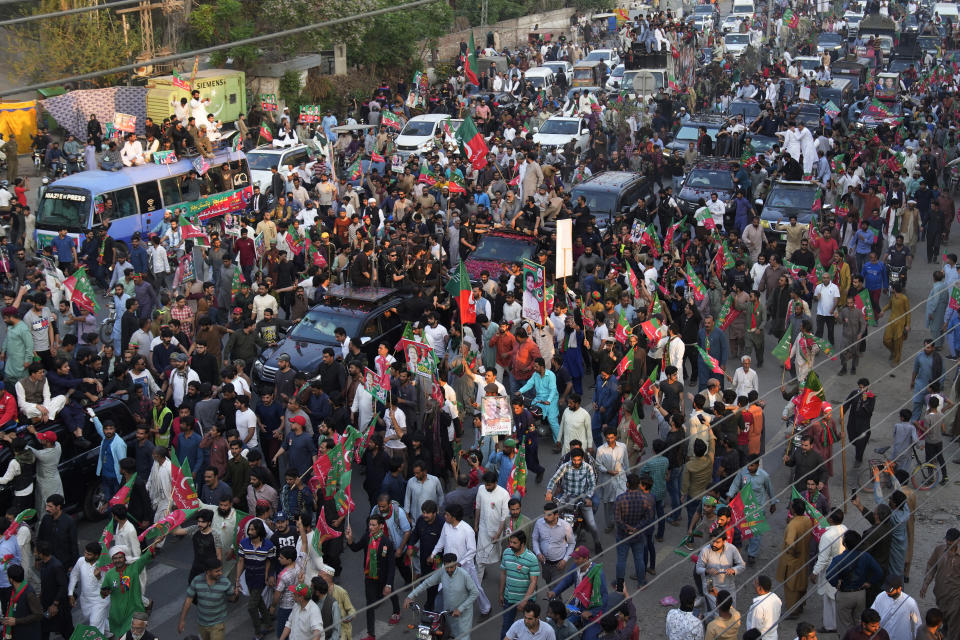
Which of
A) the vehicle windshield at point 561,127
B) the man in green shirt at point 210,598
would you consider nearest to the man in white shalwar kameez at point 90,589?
the man in green shirt at point 210,598

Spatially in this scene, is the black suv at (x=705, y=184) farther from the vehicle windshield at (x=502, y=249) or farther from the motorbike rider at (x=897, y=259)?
the vehicle windshield at (x=502, y=249)

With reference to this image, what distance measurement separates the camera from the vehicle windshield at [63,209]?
2019cm

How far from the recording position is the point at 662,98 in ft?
113

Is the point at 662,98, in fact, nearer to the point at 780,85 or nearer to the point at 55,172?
the point at 780,85

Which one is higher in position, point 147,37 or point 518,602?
point 147,37

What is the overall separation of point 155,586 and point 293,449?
1883 mm

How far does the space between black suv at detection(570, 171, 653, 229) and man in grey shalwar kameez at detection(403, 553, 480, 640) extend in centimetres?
1286

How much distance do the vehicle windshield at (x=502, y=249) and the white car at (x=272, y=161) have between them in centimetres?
691

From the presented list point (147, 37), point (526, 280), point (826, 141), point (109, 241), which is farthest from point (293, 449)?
point (147, 37)

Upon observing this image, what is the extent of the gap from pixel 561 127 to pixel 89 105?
39.1 ft

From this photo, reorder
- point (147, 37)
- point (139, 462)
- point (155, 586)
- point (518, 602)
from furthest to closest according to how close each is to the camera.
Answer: point (147, 37) → point (139, 462) → point (155, 586) → point (518, 602)

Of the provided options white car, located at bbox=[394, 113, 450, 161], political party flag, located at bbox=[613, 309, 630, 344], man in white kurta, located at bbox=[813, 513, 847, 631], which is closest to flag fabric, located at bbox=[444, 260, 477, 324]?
political party flag, located at bbox=[613, 309, 630, 344]

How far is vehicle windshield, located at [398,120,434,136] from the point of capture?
1198 inches

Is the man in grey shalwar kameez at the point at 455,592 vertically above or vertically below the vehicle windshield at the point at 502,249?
below
